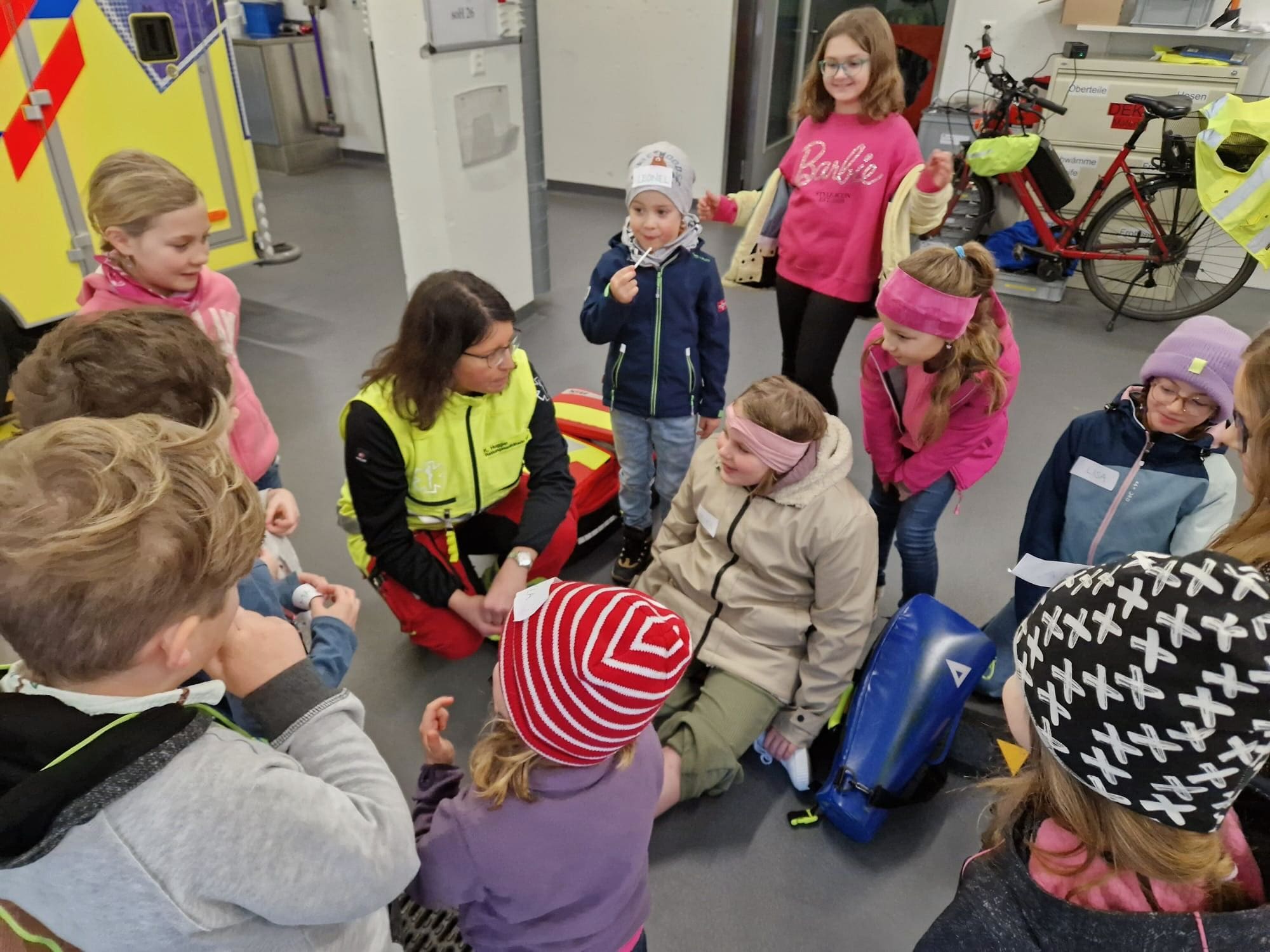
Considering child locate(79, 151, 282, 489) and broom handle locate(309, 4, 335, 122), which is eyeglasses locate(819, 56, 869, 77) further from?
broom handle locate(309, 4, 335, 122)

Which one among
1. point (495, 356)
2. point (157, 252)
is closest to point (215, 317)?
point (157, 252)

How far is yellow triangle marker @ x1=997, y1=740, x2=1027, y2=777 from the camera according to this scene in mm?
1952

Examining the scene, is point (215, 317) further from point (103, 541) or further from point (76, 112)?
point (76, 112)

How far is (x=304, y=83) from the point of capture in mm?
7090

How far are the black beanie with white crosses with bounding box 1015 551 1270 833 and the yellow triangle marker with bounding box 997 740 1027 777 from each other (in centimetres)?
120

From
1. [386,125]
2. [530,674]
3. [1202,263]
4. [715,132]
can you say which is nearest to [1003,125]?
[1202,263]

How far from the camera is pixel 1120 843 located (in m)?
0.88

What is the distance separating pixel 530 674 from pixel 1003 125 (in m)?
5.04

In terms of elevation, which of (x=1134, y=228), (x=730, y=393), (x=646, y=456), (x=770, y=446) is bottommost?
(x=730, y=393)

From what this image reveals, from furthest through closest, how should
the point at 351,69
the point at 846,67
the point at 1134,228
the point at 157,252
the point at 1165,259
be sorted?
the point at 351,69, the point at 1134,228, the point at 1165,259, the point at 846,67, the point at 157,252

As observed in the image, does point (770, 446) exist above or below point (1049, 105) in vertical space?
below

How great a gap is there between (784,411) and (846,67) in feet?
4.37

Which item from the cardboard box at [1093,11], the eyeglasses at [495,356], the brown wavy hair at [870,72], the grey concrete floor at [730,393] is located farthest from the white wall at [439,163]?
the cardboard box at [1093,11]

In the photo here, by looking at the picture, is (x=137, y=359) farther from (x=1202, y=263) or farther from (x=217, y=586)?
(x=1202, y=263)
